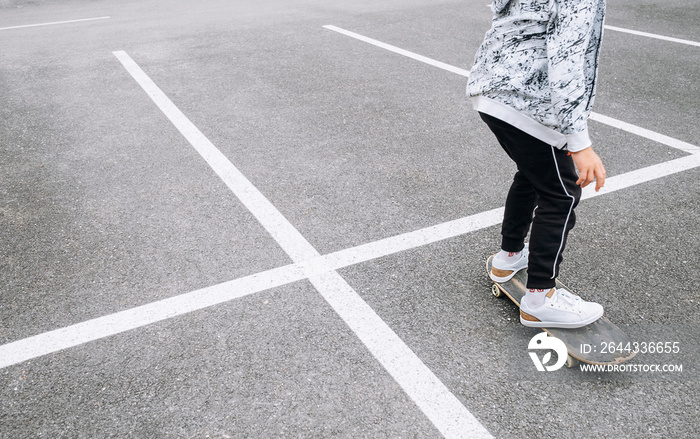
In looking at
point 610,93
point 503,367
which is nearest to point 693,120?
point 610,93

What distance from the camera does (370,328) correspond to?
2723 millimetres

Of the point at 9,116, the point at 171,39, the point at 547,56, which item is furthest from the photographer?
the point at 171,39

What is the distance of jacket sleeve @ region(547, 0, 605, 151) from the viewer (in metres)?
1.96

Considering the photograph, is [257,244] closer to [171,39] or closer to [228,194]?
[228,194]

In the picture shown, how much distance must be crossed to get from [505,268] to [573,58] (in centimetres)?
123

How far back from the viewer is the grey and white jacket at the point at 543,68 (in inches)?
78.7

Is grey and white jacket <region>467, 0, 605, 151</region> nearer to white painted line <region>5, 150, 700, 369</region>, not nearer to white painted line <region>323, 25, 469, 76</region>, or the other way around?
white painted line <region>5, 150, 700, 369</region>

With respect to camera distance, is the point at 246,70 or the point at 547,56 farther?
the point at 246,70

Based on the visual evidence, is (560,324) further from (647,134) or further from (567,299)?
(647,134)

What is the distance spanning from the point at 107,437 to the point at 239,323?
79 centimetres

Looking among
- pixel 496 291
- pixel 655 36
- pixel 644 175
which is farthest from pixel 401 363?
pixel 655 36

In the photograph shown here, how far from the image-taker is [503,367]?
8.16 feet

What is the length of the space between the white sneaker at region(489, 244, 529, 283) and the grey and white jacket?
2.78 ft

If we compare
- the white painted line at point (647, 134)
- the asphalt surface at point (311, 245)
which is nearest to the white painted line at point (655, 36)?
the asphalt surface at point (311, 245)
